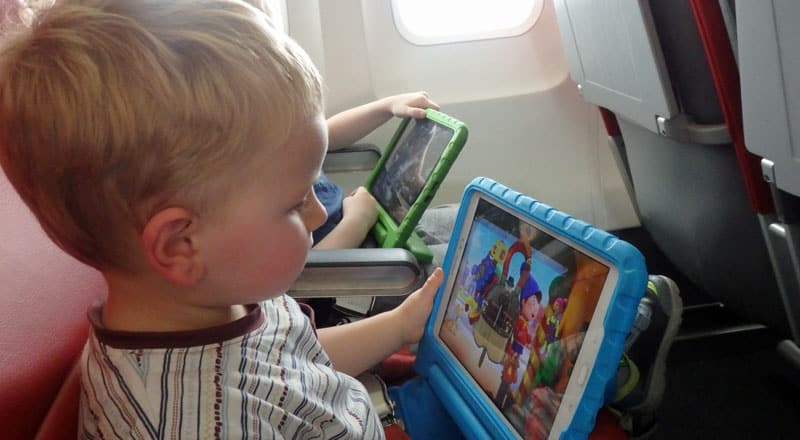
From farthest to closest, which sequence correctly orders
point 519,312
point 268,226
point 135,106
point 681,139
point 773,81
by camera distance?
point 681,139, point 519,312, point 773,81, point 268,226, point 135,106

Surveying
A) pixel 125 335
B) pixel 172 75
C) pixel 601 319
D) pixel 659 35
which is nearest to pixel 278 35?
pixel 172 75

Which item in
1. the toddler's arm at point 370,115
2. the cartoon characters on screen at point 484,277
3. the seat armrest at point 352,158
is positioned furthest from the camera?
the seat armrest at point 352,158

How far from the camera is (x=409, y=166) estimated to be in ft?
5.01

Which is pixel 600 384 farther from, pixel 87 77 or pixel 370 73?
pixel 370 73

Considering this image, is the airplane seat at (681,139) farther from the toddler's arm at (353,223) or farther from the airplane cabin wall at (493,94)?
the toddler's arm at (353,223)

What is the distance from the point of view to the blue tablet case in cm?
73

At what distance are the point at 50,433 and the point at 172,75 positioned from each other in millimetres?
340

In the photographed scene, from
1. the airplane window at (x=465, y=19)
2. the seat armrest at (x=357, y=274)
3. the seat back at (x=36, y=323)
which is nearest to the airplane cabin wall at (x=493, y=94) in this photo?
the airplane window at (x=465, y=19)

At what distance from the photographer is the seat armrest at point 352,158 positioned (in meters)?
1.82

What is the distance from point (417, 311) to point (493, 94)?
111 cm

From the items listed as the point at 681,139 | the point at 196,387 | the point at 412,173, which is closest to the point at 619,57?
the point at 681,139

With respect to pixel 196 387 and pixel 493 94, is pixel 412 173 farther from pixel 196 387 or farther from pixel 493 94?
pixel 196 387

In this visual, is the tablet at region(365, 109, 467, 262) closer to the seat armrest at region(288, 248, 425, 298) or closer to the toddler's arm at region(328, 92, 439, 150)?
the toddler's arm at region(328, 92, 439, 150)

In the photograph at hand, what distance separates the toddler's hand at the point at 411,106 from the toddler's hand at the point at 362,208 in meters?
0.20
